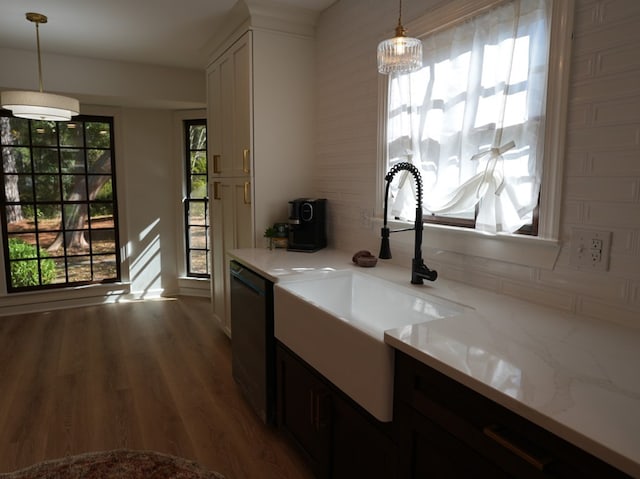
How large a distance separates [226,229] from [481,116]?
2.21 metres

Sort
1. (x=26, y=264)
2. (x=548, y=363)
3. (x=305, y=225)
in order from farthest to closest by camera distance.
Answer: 1. (x=26, y=264)
2. (x=305, y=225)
3. (x=548, y=363)

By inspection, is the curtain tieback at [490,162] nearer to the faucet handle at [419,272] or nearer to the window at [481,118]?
the window at [481,118]

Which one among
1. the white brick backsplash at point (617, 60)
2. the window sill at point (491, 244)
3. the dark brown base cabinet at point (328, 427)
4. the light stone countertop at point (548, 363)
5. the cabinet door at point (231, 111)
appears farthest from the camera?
the cabinet door at point (231, 111)

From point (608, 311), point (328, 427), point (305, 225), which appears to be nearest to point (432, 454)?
point (328, 427)

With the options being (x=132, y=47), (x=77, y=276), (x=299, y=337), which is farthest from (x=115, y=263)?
(x=299, y=337)

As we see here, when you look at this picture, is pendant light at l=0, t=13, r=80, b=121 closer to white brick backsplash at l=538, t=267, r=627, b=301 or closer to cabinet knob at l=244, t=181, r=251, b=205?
cabinet knob at l=244, t=181, r=251, b=205

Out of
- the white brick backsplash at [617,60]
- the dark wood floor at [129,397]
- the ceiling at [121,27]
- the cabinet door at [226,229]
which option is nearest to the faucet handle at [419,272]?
the white brick backsplash at [617,60]

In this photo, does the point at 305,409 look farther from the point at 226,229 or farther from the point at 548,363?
the point at 226,229

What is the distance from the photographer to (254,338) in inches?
89.3

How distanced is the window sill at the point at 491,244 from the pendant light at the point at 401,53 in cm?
72

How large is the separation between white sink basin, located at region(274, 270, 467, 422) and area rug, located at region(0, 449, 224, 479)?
2.48 feet

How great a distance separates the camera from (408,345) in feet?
3.75

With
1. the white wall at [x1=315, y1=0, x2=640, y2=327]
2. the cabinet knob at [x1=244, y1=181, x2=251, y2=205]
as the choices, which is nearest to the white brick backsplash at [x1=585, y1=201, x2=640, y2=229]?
the white wall at [x1=315, y1=0, x2=640, y2=327]

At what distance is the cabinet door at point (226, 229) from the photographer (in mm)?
3006
